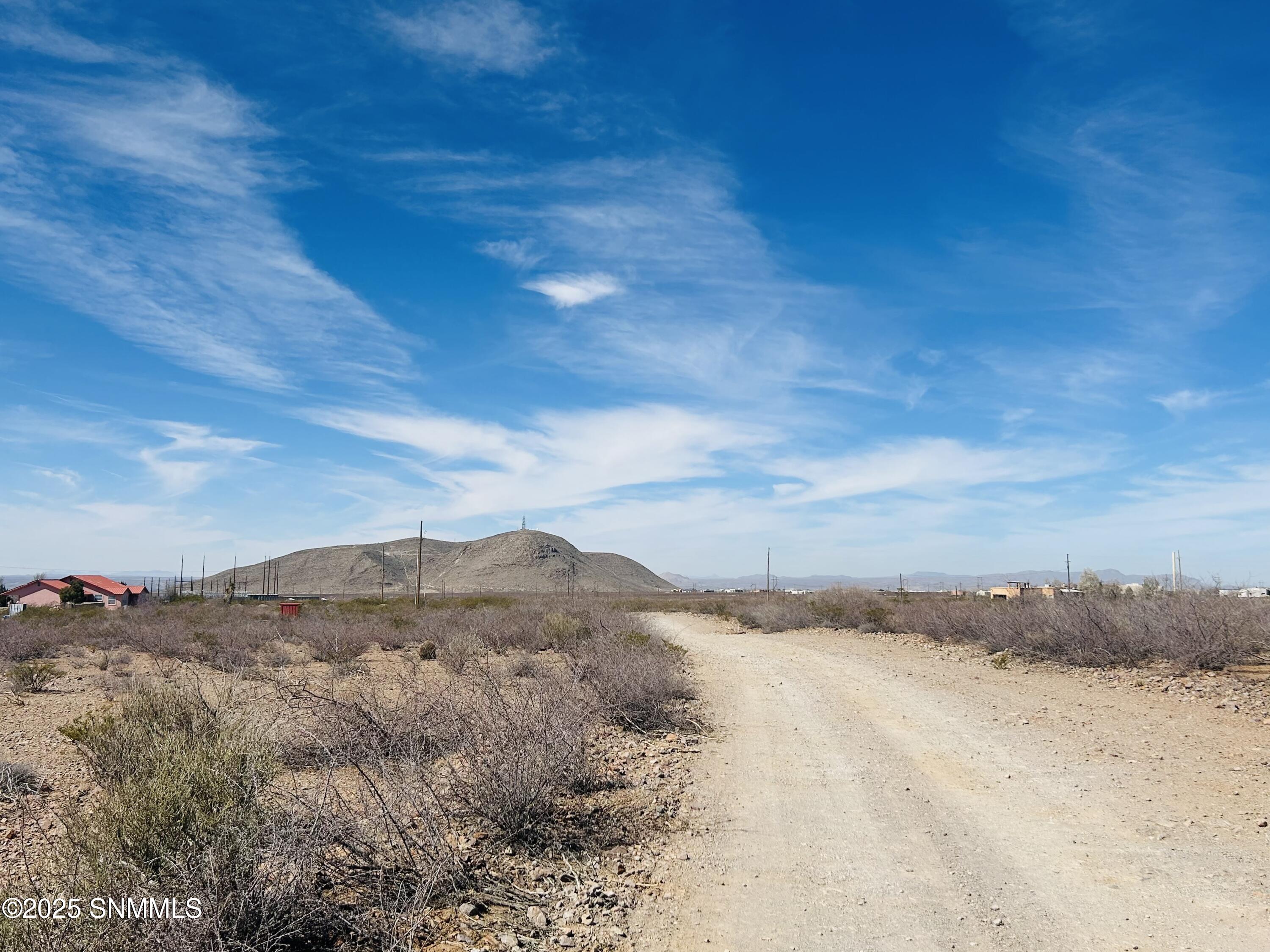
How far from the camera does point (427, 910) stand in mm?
4883

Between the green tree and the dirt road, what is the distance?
276 ft

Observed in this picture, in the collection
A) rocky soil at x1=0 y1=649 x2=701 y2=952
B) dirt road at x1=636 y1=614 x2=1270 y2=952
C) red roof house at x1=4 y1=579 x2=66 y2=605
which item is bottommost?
red roof house at x1=4 y1=579 x2=66 y2=605

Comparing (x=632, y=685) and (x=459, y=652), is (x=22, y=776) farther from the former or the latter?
(x=459, y=652)

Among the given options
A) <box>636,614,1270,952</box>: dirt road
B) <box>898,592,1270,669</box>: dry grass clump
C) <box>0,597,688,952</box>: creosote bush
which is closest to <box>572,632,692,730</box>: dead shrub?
<box>0,597,688,952</box>: creosote bush

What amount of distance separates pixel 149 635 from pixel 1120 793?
92.3 ft

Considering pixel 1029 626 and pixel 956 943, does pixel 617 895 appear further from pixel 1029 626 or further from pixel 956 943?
pixel 1029 626

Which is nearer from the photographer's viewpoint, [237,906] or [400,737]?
[237,906]

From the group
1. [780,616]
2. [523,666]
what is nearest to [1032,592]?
[780,616]

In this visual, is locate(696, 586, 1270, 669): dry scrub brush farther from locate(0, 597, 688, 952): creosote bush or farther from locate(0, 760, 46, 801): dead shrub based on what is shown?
locate(0, 760, 46, 801): dead shrub

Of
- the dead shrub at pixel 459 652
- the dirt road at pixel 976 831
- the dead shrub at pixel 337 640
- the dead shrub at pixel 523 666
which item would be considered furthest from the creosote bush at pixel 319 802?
the dead shrub at pixel 337 640

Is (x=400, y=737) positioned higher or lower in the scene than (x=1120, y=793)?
higher

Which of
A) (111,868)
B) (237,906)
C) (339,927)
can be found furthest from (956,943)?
(111,868)

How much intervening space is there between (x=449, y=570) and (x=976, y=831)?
154 metres

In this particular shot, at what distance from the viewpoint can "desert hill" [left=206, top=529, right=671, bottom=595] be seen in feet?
465
